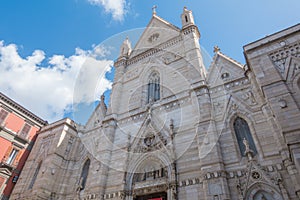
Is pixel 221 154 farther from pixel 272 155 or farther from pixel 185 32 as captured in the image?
pixel 185 32

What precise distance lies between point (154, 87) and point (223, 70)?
636cm

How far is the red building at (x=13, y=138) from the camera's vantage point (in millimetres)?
17991

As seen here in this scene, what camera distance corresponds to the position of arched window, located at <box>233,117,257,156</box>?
10838 millimetres

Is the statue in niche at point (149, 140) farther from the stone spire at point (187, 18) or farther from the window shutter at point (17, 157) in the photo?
the window shutter at point (17, 157)

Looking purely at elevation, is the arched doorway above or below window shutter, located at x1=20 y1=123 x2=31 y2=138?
below

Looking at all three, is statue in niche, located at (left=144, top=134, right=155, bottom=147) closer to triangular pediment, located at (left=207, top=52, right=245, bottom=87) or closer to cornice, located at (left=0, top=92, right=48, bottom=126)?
triangular pediment, located at (left=207, top=52, right=245, bottom=87)

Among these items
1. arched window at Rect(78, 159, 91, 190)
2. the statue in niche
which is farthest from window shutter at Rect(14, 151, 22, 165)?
the statue in niche

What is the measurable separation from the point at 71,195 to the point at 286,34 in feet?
59.0

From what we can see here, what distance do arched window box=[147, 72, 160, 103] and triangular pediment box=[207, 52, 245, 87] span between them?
496 cm

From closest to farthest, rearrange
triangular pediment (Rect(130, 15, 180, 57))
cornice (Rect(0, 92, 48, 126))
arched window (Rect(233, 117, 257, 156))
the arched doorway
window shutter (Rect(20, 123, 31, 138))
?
arched window (Rect(233, 117, 257, 156)) → the arched doorway → cornice (Rect(0, 92, 48, 126)) → window shutter (Rect(20, 123, 31, 138)) → triangular pediment (Rect(130, 15, 180, 57))

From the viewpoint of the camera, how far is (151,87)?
18.7 metres

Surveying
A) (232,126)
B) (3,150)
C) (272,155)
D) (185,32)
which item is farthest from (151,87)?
(3,150)

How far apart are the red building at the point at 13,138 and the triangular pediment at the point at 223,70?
61.3ft

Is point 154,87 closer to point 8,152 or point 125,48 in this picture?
point 125,48
